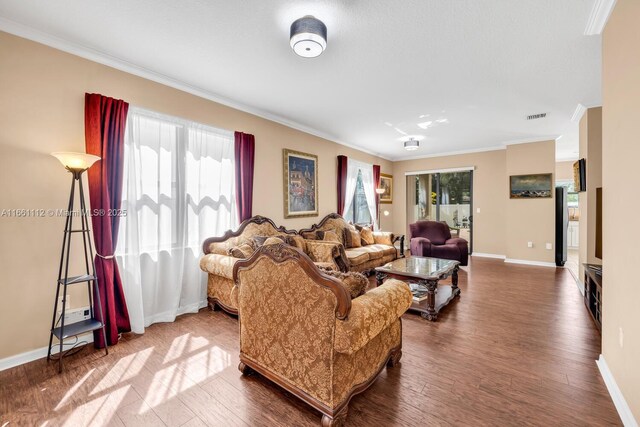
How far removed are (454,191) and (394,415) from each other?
7.13m

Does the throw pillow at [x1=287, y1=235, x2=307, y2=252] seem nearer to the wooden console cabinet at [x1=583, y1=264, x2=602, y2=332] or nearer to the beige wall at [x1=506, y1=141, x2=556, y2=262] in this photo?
the wooden console cabinet at [x1=583, y1=264, x2=602, y2=332]

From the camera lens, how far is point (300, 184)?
5238 mm

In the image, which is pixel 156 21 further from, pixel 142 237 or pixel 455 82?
pixel 455 82

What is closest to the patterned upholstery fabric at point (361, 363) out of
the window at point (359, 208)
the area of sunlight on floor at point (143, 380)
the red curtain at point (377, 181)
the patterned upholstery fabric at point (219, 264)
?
the area of sunlight on floor at point (143, 380)

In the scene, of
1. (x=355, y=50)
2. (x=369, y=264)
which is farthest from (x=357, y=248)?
(x=355, y=50)

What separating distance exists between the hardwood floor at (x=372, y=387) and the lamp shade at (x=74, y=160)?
170cm

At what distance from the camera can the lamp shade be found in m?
2.28

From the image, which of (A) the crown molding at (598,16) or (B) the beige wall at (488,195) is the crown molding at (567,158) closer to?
(B) the beige wall at (488,195)

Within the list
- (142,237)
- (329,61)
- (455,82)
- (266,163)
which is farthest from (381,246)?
(142,237)

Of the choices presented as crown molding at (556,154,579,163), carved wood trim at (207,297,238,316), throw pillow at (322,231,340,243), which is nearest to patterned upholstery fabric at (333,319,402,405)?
carved wood trim at (207,297,238,316)

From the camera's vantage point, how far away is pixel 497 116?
467cm

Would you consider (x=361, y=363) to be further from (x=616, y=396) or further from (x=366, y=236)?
(x=366, y=236)

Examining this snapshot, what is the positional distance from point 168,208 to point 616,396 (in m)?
4.32

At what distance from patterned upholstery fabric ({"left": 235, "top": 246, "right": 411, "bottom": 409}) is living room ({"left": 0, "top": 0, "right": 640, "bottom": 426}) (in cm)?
2
